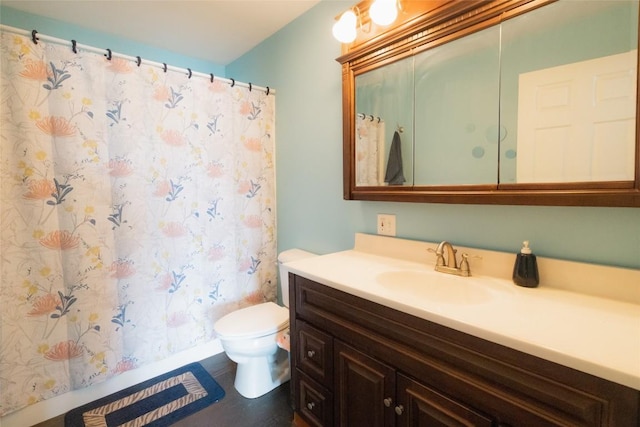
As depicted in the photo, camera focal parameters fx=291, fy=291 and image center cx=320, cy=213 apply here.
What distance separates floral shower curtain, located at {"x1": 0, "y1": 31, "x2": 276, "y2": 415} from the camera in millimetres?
1410

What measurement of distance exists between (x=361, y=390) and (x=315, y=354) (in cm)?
27

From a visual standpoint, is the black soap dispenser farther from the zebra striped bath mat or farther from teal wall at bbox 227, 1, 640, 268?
the zebra striped bath mat

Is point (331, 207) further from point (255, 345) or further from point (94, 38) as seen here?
point (94, 38)

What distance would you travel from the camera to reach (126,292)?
67.3 inches

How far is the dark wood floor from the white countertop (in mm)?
910

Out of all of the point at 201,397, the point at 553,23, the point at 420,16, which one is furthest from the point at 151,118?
the point at 553,23

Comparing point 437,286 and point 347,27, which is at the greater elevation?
point 347,27

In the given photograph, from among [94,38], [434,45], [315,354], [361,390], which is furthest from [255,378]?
[94,38]

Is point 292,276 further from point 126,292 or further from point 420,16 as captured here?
point 420,16

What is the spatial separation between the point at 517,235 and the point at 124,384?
7.45 feet

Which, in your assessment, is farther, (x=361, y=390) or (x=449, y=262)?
(x=449, y=262)

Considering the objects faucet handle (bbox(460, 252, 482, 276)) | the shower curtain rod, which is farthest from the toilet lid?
the shower curtain rod

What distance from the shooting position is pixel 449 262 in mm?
1211

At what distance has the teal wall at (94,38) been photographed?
6.07ft
